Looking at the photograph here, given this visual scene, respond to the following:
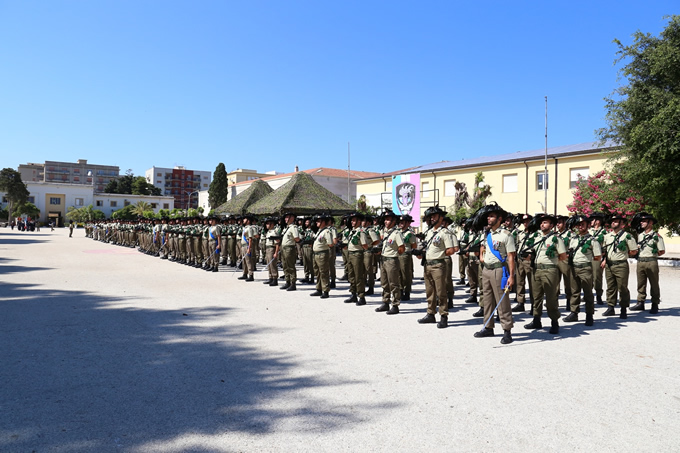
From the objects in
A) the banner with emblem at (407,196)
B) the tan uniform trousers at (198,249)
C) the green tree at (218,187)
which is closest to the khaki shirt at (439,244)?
the tan uniform trousers at (198,249)

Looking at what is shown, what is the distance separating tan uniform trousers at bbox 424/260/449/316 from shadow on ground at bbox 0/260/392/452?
291cm

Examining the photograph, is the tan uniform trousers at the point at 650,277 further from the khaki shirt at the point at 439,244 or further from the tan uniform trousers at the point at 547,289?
the khaki shirt at the point at 439,244

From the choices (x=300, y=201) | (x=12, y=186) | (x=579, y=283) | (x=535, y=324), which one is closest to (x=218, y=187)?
(x=12, y=186)

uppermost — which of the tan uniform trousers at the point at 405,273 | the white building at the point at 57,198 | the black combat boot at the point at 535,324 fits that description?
the white building at the point at 57,198

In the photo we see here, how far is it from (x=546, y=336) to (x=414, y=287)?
594cm

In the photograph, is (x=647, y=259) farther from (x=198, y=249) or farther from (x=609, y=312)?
(x=198, y=249)

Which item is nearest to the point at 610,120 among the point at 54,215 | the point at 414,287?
the point at 414,287

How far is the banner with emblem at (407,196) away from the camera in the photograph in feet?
108

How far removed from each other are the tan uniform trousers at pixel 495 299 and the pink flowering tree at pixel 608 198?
1389 cm

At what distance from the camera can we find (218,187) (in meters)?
79.1

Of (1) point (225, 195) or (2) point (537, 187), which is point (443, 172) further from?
(1) point (225, 195)

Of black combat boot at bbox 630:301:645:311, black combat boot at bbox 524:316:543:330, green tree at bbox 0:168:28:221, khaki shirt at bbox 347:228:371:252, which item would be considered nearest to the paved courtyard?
black combat boot at bbox 524:316:543:330

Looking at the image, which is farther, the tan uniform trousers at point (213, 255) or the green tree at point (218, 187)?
the green tree at point (218, 187)

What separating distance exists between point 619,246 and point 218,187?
7392cm
